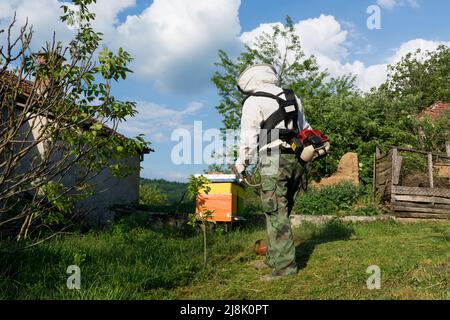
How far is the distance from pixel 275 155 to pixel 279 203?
23.2 inches

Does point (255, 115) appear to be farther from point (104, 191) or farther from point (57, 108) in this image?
point (104, 191)

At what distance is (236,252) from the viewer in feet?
20.9

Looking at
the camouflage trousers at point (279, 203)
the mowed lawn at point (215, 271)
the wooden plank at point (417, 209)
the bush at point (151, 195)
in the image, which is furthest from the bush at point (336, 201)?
the bush at point (151, 195)

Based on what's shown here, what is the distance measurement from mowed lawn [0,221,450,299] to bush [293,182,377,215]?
563 cm

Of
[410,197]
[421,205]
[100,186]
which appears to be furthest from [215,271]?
[421,205]

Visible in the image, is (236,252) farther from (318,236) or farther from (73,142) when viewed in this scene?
(73,142)

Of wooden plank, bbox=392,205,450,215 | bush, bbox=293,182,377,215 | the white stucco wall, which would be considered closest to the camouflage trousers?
the white stucco wall

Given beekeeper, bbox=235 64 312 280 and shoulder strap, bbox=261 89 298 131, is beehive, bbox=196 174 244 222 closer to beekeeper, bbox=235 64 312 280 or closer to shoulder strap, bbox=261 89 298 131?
beekeeper, bbox=235 64 312 280

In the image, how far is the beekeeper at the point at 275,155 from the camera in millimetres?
4652

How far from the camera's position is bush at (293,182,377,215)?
476 inches

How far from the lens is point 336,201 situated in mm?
12555

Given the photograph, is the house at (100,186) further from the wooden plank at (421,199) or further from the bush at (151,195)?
the wooden plank at (421,199)

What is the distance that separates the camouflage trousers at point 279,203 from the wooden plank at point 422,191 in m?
8.14
